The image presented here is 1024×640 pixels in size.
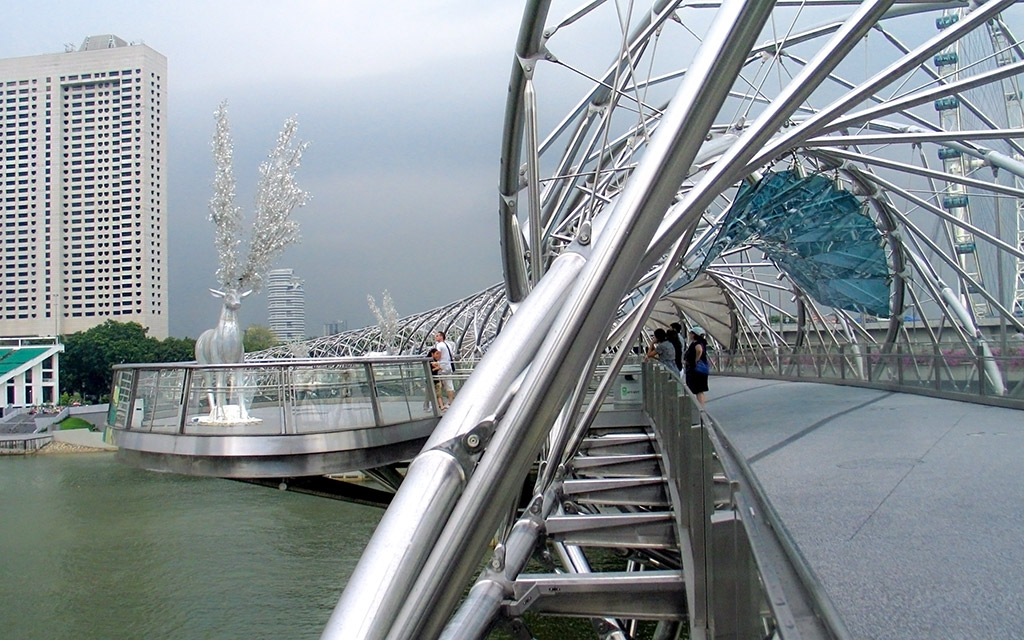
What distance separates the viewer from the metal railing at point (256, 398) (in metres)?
13.4

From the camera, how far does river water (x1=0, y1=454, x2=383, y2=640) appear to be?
60.8 ft

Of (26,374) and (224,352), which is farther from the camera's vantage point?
(26,374)

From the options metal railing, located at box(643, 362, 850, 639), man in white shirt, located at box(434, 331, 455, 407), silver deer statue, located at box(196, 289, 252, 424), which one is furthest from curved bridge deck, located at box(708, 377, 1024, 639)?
silver deer statue, located at box(196, 289, 252, 424)

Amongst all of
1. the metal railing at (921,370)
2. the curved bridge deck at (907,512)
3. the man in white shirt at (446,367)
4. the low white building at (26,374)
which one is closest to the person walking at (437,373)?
the man in white shirt at (446,367)

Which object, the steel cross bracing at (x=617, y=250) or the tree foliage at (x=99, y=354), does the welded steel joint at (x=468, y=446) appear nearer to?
the steel cross bracing at (x=617, y=250)

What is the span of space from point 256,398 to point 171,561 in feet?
41.7

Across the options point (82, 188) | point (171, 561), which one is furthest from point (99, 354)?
point (171, 561)

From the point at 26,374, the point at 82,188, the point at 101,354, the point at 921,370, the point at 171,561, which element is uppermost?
the point at 82,188

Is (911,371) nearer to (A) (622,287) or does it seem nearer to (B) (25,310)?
(A) (622,287)

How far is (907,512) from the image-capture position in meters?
6.55

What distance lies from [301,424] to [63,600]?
1099cm

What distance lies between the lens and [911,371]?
19141 mm

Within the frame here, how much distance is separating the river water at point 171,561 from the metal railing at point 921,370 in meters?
13.3

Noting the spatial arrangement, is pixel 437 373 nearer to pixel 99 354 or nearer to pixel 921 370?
pixel 921 370
